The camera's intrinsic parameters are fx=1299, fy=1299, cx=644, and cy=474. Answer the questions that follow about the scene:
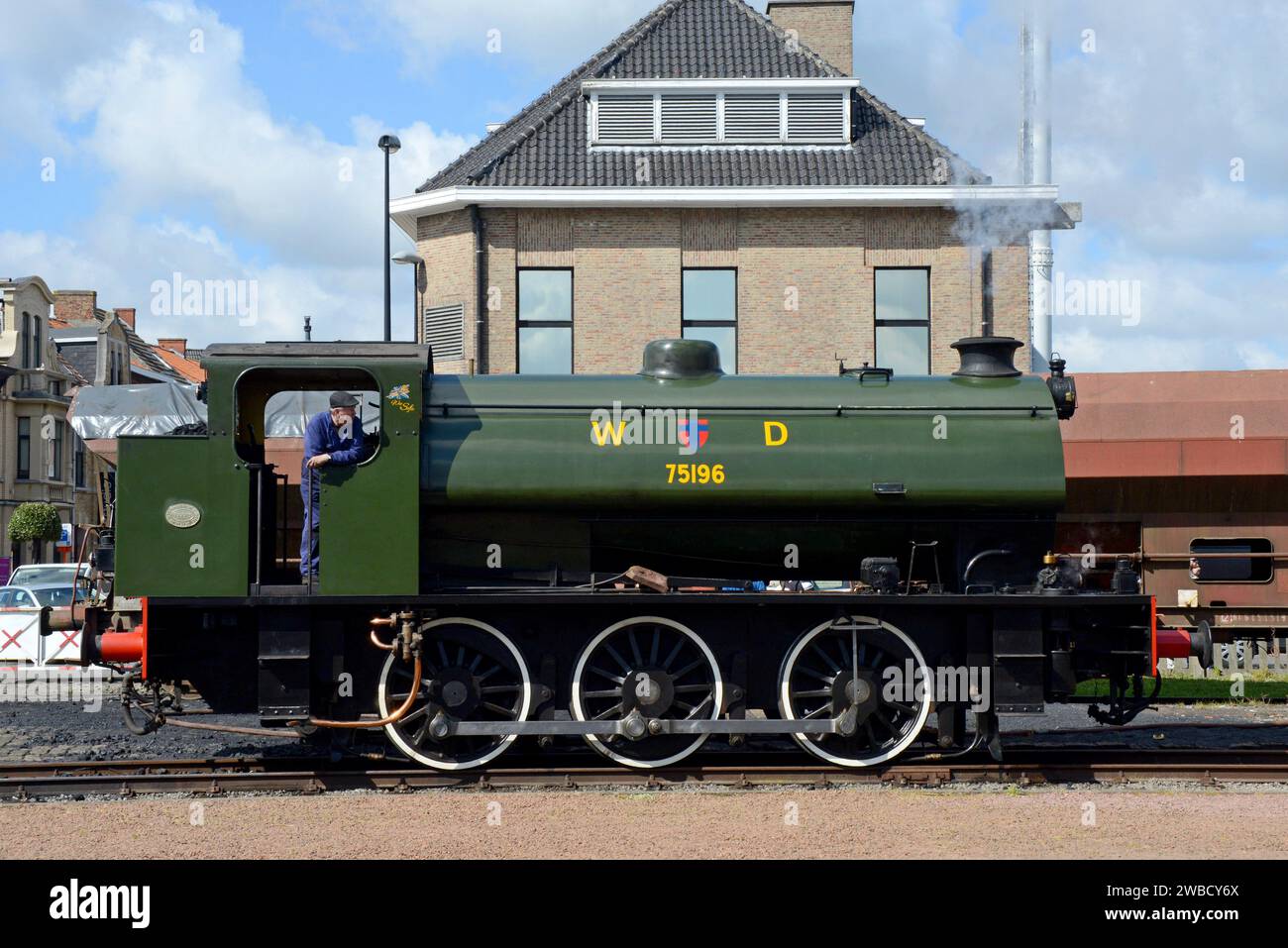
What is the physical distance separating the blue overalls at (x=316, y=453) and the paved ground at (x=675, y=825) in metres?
1.88

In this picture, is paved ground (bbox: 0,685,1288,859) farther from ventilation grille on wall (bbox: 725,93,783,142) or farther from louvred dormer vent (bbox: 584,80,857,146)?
ventilation grille on wall (bbox: 725,93,783,142)

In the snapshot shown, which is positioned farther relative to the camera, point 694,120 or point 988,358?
point 694,120

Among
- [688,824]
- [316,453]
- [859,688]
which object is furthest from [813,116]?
[688,824]

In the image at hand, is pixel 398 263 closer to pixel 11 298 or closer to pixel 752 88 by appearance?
pixel 752 88

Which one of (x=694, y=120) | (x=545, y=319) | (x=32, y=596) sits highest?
(x=694, y=120)

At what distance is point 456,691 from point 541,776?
0.94 meters

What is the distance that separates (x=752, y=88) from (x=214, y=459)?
1835cm

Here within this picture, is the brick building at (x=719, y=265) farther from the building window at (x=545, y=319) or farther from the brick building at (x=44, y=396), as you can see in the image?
the brick building at (x=44, y=396)

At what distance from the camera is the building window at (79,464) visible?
55.4m

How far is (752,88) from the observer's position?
25844mm

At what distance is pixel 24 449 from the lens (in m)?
51.6

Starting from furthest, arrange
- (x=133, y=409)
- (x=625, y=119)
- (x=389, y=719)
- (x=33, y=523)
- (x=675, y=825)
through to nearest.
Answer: (x=33, y=523) → (x=625, y=119) → (x=133, y=409) → (x=389, y=719) → (x=675, y=825)

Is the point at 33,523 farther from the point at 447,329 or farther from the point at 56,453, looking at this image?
the point at 447,329

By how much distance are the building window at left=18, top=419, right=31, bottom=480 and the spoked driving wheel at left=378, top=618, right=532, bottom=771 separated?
154 feet
